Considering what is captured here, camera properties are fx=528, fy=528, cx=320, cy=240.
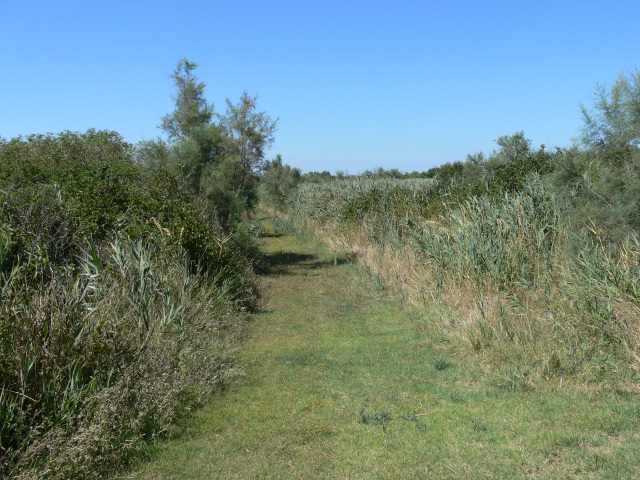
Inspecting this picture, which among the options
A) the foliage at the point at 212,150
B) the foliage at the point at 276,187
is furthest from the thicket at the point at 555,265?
the foliage at the point at 276,187

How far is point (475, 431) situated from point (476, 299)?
3.75 meters

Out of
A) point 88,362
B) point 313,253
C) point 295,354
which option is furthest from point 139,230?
point 313,253

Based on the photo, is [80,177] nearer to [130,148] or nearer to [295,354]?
[295,354]

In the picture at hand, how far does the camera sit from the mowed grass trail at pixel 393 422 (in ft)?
13.5

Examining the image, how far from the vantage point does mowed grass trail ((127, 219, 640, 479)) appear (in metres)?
4.11

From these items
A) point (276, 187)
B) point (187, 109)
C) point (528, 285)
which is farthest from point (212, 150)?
point (276, 187)

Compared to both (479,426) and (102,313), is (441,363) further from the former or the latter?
(102,313)

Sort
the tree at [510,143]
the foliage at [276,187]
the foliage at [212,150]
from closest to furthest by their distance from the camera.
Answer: the foliage at [212,150] → the tree at [510,143] → the foliage at [276,187]

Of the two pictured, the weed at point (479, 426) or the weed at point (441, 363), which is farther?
the weed at point (441, 363)

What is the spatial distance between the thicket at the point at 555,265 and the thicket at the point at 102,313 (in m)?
3.40

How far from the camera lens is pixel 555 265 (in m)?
7.92

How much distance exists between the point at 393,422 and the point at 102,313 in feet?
9.73

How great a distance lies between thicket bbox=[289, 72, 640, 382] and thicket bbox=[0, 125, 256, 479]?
11.2ft

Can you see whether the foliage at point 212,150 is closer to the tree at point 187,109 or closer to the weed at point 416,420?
the tree at point 187,109
